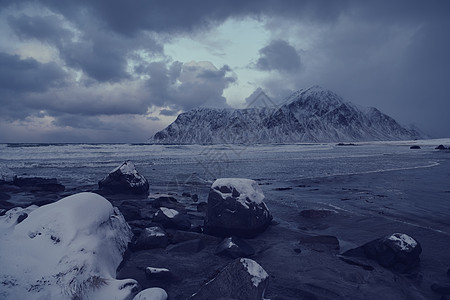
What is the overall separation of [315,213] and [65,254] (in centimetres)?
630

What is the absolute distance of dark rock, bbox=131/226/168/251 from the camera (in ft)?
18.4

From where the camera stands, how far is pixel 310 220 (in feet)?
25.3

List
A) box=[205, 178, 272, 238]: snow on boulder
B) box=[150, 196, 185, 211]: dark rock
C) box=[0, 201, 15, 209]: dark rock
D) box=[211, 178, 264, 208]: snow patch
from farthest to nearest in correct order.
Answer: box=[150, 196, 185, 211]: dark rock → box=[0, 201, 15, 209]: dark rock → box=[211, 178, 264, 208]: snow patch → box=[205, 178, 272, 238]: snow on boulder

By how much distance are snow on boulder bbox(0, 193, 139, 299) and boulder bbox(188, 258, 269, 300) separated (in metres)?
1.04

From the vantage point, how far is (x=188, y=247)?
5.67 m

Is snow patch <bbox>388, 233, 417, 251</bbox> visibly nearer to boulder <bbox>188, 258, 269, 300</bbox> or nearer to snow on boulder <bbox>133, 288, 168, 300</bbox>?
boulder <bbox>188, 258, 269, 300</bbox>

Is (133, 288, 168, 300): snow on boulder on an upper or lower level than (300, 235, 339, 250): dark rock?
upper

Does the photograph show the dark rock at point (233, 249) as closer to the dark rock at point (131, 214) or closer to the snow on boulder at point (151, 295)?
the snow on boulder at point (151, 295)

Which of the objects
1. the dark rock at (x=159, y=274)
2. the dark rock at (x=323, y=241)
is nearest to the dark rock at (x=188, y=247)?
the dark rock at (x=159, y=274)

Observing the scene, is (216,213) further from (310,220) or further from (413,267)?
(413,267)

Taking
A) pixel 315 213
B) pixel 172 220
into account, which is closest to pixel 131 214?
pixel 172 220

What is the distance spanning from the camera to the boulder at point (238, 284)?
3.59m

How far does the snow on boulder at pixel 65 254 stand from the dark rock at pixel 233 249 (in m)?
1.80

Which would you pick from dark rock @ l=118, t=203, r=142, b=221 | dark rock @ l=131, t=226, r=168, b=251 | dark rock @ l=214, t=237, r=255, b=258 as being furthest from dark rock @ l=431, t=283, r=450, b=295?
dark rock @ l=118, t=203, r=142, b=221
